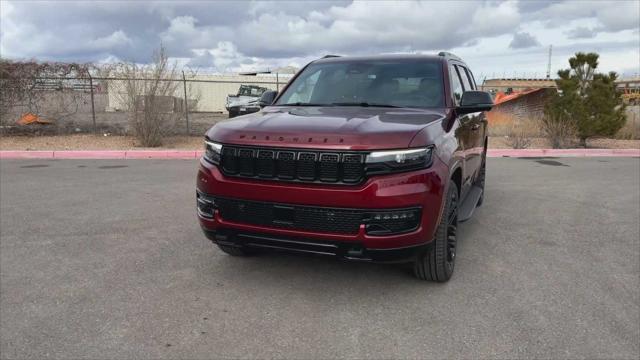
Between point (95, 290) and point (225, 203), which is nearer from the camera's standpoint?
point (225, 203)

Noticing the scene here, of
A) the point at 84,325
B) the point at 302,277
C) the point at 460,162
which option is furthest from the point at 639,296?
the point at 84,325

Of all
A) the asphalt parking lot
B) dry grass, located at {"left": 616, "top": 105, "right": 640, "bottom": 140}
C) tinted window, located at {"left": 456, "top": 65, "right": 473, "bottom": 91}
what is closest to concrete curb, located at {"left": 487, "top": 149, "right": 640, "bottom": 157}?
dry grass, located at {"left": 616, "top": 105, "right": 640, "bottom": 140}

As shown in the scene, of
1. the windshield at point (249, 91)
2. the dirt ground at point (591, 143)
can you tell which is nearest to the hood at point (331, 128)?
the dirt ground at point (591, 143)

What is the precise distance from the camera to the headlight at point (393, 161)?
3148 mm

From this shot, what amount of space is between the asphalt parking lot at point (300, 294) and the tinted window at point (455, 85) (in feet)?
4.75

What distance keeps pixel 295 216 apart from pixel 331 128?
621mm

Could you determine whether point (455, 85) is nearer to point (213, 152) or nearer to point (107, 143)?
point (213, 152)

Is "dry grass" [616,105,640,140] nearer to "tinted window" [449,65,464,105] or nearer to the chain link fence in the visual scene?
the chain link fence

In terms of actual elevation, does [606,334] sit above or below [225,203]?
below

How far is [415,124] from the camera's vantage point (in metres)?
3.42

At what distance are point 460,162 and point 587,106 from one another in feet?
39.2

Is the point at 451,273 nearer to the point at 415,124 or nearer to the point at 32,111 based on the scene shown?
the point at 415,124

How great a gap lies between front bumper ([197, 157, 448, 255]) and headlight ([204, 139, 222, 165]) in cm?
16

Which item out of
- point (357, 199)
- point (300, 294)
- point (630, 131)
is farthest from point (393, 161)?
point (630, 131)
